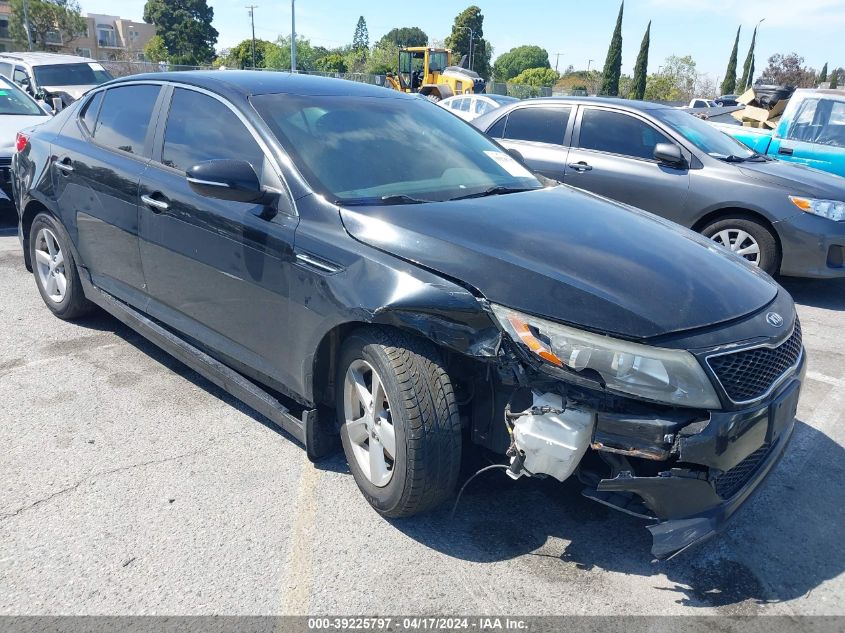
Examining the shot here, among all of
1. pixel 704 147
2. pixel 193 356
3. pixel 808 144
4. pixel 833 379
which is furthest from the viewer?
pixel 808 144

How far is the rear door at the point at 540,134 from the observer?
7.09 metres

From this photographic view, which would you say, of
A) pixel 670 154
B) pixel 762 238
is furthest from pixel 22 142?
pixel 762 238

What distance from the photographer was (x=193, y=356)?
11.6 feet

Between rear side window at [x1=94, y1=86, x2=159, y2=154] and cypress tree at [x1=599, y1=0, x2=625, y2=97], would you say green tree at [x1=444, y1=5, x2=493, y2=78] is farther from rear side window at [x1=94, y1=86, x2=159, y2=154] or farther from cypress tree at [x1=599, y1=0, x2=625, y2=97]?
rear side window at [x1=94, y1=86, x2=159, y2=154]

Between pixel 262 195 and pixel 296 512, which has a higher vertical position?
pixel 262 195

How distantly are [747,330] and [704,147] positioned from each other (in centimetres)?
466

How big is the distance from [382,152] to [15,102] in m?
7.68

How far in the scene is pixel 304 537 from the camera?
2.70 m

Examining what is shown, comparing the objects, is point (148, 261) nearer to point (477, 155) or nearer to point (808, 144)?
point (477, 155)

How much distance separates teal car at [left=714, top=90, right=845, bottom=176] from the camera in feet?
26.6

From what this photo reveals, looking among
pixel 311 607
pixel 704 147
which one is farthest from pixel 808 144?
pixel 311 607

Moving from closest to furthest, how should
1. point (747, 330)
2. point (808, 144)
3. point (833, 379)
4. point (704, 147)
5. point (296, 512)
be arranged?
point (747, 330)
point (296, 512)
point (833, 379)
point (704, 147)
point (808, 144)

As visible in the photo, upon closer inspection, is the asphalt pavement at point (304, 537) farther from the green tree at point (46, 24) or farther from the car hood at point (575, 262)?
the green tree at point (46, 24)

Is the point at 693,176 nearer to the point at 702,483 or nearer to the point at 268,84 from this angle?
the point at 268,84
